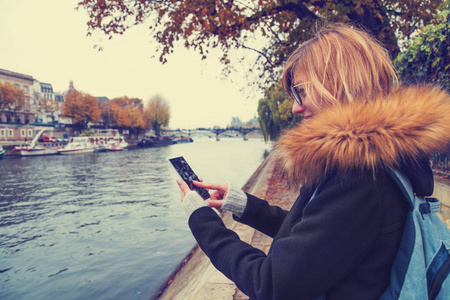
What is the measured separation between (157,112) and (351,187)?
77.7 m

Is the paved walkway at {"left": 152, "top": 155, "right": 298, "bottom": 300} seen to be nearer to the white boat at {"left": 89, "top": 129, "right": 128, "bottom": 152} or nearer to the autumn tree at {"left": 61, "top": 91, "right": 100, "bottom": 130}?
the white boat at {"left": 89, "top": 129, "right": 128, "bottom": 152}

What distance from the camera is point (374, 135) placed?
0.97 meters

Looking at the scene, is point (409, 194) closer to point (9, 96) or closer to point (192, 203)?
point (192, 203)

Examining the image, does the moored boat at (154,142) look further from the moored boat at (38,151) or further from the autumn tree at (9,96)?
the moored boat at (38,151)

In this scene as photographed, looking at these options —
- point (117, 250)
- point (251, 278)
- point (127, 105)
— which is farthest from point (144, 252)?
point (127, 105)

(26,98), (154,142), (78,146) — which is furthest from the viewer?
(154,142)

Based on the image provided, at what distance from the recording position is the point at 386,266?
99 centimetres

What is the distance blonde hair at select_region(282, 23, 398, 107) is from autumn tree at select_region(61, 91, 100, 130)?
5725cm

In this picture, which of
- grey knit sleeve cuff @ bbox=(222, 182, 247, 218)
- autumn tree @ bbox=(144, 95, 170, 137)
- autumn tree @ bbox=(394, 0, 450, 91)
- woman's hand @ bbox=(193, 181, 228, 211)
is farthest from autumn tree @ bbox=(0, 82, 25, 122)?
grey knit sleeve cuff @ bbox=(222, 182, 247, 218)

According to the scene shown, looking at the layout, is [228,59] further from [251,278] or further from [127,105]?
[127,105]

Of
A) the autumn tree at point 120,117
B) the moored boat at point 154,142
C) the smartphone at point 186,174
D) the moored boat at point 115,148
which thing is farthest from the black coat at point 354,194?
the autumn tree at point 120,117

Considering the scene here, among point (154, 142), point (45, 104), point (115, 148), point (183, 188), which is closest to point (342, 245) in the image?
point (183, 188)

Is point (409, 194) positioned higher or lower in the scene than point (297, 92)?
Result: lower

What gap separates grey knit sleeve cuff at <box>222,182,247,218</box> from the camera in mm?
1505
